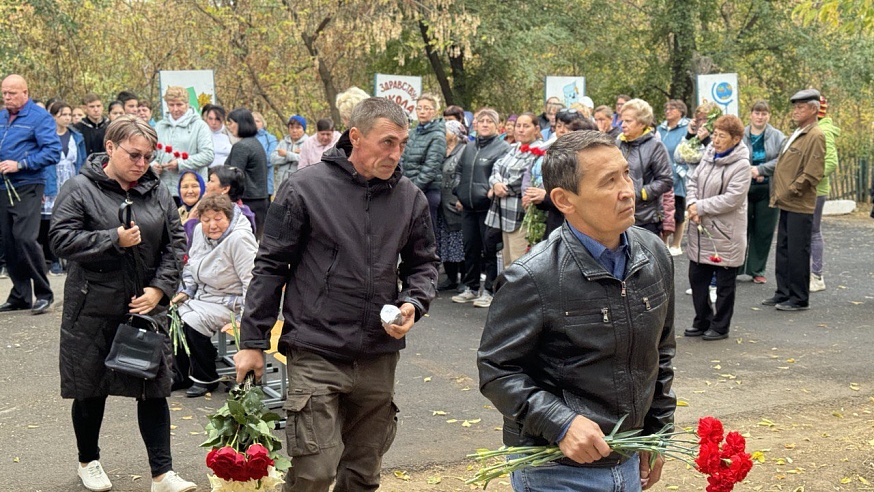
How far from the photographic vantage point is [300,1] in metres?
19.5

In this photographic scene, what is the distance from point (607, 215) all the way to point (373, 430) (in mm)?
1800

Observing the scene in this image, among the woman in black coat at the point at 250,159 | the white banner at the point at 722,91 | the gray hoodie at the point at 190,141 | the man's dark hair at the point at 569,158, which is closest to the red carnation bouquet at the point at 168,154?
the gray hoodie at the point at 190,141

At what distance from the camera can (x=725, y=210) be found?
894 cm

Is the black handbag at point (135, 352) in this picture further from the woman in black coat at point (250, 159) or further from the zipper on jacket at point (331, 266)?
the woman in black coat at point (250, 159)

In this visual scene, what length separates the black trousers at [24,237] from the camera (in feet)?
32.9

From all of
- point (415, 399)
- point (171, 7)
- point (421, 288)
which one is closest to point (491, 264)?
point (415, 399)

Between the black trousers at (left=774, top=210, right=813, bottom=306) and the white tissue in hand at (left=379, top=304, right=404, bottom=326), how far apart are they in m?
7.29

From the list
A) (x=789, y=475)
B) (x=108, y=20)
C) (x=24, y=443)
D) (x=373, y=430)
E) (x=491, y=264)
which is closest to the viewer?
(x=373, y=430)

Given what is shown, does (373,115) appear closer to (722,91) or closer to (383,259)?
(383,259)

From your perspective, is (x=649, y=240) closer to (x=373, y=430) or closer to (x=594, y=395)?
(x=594, y=395)

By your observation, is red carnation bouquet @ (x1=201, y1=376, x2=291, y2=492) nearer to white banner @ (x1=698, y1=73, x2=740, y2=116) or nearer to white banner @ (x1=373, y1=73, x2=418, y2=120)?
white banner @ (x1=373, y1=73, x2=418, y2=120)

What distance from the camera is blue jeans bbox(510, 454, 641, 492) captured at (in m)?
3.09

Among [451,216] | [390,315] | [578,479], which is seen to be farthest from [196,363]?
[578,479]

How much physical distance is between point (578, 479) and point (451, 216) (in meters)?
8.32
